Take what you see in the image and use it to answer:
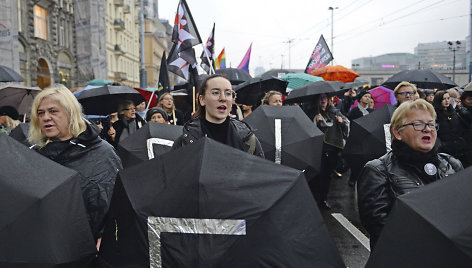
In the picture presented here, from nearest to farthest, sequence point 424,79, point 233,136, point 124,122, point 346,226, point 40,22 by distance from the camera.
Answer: point 233,136, point 346,226, point 124,122, point 424,79, point 40,22

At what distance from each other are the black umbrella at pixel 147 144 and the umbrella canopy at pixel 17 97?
6127mm

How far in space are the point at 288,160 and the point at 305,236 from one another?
2899 mm

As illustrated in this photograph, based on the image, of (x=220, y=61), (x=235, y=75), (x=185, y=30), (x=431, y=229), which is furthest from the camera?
(x=220, y=61)

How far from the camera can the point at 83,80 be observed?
37.7m

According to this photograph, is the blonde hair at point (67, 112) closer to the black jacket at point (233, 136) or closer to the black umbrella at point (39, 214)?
the black jacket at point (233, 136)

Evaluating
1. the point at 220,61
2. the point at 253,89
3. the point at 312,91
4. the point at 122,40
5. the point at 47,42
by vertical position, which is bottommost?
the point at 312,91

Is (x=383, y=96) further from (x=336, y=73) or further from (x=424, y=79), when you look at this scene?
(x=336, y=73)

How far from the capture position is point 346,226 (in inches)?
238

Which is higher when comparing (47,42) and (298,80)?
(47,42)

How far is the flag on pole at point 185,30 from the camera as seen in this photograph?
7703 mm

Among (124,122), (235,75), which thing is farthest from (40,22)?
(124,122)

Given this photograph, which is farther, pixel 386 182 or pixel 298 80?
pixel 298 80

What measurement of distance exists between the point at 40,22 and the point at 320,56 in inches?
955

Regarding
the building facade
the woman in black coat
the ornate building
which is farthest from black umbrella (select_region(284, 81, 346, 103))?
the building facade
